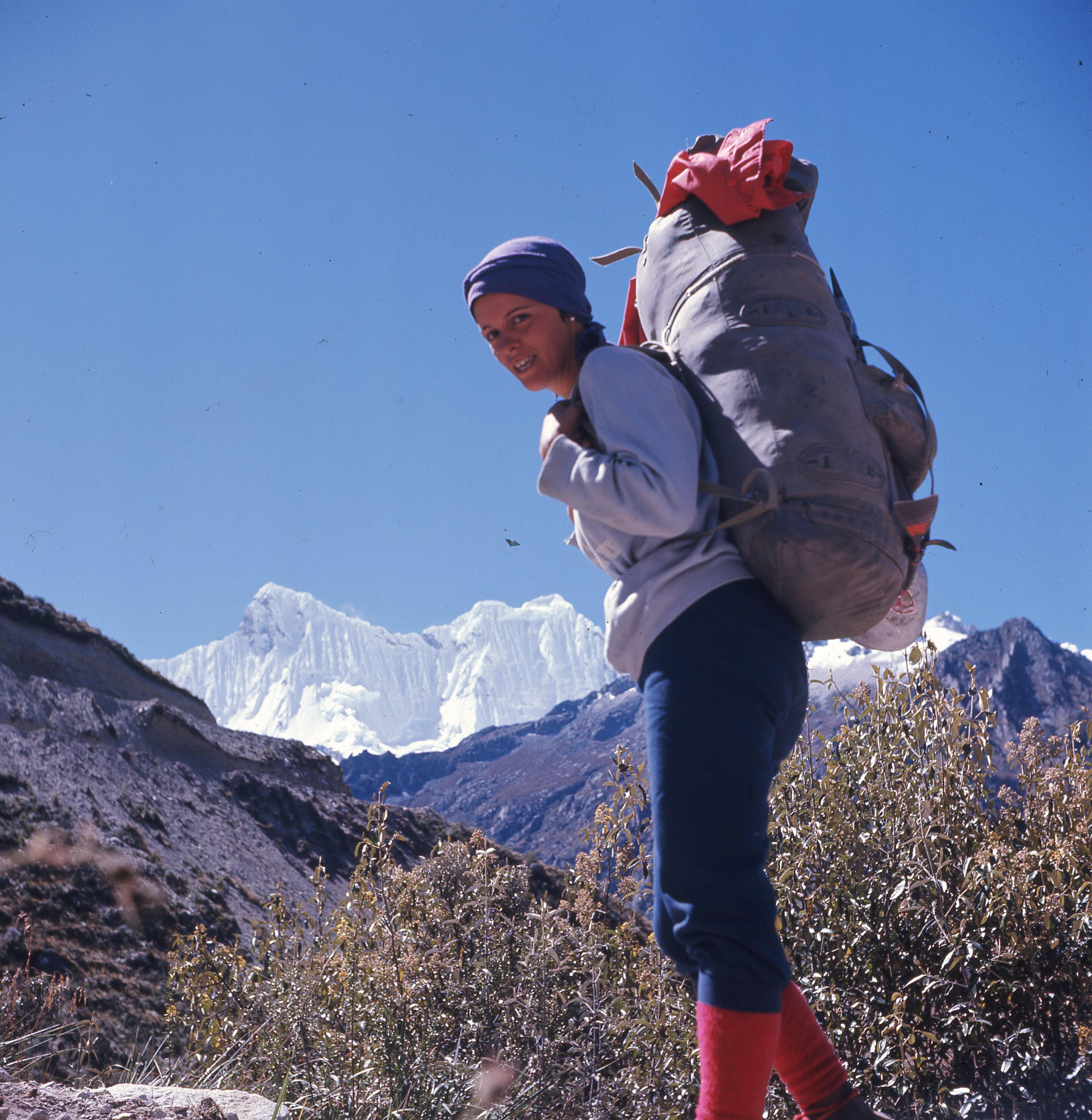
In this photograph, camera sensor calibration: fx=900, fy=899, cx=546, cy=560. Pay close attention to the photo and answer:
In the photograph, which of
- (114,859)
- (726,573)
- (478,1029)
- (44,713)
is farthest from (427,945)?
(44,713)

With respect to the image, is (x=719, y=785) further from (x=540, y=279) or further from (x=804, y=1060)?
(x=540, y=279)

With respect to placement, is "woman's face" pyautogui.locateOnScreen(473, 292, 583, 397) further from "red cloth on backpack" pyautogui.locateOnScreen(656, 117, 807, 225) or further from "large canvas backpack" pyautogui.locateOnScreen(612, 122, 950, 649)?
"red cloth on backpack" pyautogui.locateOnScreen(656, 117, 807, 225)

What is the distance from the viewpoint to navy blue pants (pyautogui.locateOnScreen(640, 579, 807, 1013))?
1.67 meters

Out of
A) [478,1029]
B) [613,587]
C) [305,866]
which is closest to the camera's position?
[613,587]

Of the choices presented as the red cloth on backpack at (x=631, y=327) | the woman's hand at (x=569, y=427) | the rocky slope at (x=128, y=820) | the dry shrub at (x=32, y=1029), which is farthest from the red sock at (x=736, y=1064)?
the rocky slope at (x=128, y=820)

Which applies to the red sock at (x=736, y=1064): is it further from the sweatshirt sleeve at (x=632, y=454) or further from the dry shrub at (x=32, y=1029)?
the dry shrub at (x=32, y=1029)

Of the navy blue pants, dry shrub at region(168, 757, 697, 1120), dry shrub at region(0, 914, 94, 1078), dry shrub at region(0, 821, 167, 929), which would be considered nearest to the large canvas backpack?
the navy blue pants

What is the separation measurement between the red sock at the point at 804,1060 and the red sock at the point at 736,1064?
231 millimetres

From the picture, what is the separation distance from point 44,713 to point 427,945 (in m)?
21.9

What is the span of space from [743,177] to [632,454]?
752 mm

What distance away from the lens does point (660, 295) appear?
218cm

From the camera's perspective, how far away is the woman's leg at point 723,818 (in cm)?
165

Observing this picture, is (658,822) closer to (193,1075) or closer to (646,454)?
(646,454)

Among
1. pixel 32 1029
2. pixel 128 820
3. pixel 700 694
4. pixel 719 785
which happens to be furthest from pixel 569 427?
pixel 128 820
